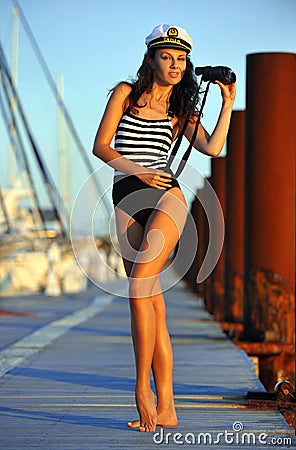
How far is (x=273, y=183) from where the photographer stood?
773cm

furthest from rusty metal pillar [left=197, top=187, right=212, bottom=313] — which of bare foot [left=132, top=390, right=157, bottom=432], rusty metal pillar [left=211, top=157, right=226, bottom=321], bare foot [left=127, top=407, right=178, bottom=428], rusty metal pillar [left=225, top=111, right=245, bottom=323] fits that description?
bare foot [left=132, top=390, right=157, bottom=432]

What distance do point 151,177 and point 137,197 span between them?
0.36 feet

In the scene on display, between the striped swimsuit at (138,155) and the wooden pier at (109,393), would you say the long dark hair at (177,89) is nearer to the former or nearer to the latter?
the striped swimsuit at (138,155)

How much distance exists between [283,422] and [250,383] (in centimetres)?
118

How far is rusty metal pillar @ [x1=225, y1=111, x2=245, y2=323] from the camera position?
34.7 ft

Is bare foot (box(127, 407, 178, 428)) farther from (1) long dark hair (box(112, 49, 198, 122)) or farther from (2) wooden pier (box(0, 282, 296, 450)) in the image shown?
(1) long dark hair (box(112, 49, 198, 122))

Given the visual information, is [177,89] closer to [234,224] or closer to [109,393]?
[109,393]

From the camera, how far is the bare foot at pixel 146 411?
153 inches

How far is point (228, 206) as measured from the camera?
445 inches

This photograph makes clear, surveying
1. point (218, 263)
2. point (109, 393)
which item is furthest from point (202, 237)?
point (109, 393)

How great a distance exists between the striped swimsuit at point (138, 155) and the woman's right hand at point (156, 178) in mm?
36

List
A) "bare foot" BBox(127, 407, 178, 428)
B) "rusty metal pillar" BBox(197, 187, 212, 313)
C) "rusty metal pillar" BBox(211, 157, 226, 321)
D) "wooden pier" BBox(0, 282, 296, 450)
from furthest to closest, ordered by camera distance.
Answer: "rusty metal pillar" BBox(197, 187, 212, 313) < "rusty metal pillar" BBox(211, 157, 226, 321) < "bare foot" BBox(127, 407, 178, 428) < "wooden pier" BBox(0, 282, 296, 450)

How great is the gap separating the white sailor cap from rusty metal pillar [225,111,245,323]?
6.34 meters

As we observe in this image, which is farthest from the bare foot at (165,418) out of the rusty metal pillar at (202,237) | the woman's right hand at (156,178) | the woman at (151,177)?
the rusty metal pillar at (202,237)
